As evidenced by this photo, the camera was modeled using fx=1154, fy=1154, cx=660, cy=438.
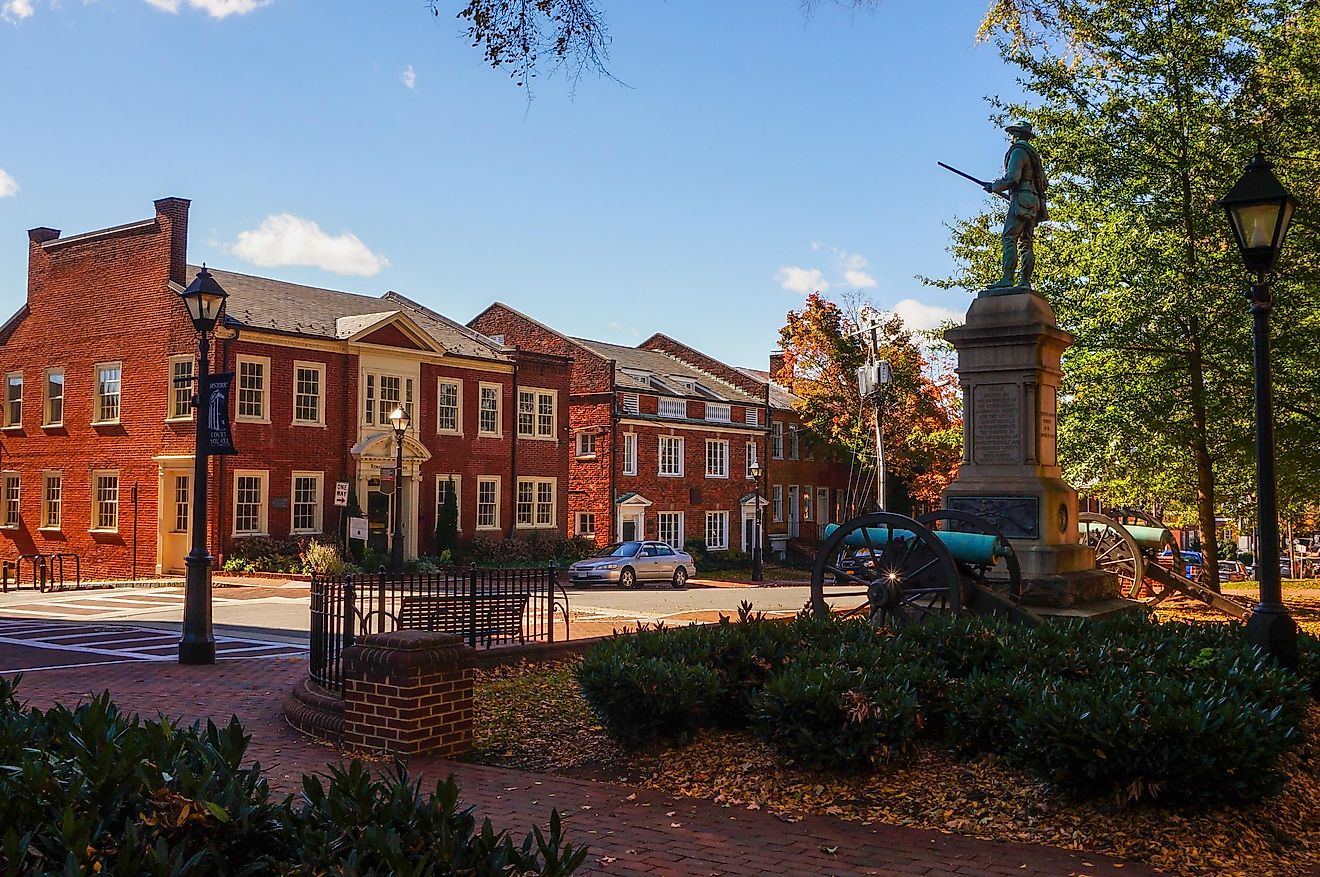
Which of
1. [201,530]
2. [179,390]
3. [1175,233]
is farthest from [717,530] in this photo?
[201,530]

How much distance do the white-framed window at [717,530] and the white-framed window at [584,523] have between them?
6.16 metres

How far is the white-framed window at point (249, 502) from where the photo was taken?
32281 millimetres

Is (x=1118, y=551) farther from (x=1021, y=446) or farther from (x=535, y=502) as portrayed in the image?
(x=535, y=502)

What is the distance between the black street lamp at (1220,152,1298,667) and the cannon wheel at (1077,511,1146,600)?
328 inches

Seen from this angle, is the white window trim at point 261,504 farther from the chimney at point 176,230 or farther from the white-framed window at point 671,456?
the white-framed window at point 671,456

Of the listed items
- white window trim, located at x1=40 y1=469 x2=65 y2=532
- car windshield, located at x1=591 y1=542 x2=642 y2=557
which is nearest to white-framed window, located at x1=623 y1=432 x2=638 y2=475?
car windshield, located at x1=591 y1=542 x2=642 y2=557

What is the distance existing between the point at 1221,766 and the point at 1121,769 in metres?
0.47

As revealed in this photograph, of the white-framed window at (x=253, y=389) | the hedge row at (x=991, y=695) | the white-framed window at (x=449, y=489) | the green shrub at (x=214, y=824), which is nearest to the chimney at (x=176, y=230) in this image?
the white-framed window at (x=253, y=389)

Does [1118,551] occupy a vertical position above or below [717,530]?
below

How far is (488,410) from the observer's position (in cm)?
3994

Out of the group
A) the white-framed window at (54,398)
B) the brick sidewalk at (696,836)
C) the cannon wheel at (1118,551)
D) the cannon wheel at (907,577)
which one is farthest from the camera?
the white-framed window at (54,398)

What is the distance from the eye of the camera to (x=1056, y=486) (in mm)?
12984

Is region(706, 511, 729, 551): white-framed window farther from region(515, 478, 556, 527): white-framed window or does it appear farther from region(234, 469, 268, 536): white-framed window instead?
region(234, 469, 268, 536): white-framed window

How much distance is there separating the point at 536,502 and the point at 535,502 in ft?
0.15
